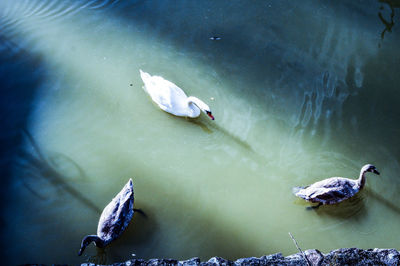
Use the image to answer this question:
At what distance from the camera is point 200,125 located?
4.35 meters

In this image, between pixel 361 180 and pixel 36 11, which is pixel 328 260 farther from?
pixel 36 11

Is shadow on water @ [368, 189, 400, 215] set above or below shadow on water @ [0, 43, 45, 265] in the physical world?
below

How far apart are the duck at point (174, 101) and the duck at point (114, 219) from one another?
1.19 m

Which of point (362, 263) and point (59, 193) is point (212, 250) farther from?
point (59, 193)

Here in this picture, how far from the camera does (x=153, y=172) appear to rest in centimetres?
393

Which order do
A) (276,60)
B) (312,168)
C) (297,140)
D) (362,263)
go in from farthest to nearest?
(276,60)
(297,140)
(312,168)
(362,263)

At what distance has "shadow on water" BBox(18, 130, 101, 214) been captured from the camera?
3756 millimetres

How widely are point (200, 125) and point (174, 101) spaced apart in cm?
43

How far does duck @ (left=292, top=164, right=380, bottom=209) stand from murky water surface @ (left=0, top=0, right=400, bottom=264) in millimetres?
132

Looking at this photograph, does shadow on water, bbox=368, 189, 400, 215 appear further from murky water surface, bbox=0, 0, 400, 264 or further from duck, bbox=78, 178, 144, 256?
duck, bbox=78, 178, 144, 256

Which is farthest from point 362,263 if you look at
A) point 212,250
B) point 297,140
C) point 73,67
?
point 73,67

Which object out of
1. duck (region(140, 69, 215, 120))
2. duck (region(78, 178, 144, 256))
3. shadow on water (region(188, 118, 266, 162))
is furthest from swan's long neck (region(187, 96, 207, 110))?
duck (region(78, 178, 144, 256))

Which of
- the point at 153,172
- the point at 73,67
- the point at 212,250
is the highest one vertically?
the point at 73,67

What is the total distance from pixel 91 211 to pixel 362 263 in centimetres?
250
